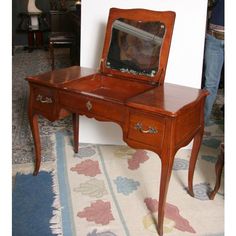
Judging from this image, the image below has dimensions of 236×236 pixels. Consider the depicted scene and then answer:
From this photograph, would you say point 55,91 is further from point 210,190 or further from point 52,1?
point 52,1

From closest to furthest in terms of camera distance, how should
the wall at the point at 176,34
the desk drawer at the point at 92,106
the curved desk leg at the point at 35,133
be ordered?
the desk drawer at the point at 92,106 → the curved desk leg at the point at 35,133 → the wall at the point at 176,34

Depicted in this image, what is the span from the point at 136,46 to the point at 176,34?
1.74 ft

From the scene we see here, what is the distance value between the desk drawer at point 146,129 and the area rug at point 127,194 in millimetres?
495

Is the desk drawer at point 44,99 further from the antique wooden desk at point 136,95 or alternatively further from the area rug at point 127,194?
the area rug at point 127,194

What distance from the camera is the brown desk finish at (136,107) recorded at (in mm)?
1447

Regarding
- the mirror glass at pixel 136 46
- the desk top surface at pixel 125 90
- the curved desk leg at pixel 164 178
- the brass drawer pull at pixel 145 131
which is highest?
the mirror glass at pixel 136 46

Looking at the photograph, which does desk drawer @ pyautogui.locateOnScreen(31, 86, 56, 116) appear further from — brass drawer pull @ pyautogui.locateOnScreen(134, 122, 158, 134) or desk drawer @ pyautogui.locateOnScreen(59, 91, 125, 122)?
brass drawer pull @ pyautogui.locateOnScreen(134, 122, 158, 134)

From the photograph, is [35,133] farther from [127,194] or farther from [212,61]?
[212,61]

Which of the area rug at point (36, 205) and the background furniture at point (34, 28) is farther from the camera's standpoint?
the background furniture at point (34, 28)

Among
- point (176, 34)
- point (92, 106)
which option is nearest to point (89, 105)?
point (92, 106)

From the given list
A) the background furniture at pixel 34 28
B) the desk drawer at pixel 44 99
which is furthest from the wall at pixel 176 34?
→ the background furniture at pixel 34 28

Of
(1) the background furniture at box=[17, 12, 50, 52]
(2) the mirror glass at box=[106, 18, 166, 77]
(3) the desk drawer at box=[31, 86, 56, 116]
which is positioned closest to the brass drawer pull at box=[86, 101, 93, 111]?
(3) the desk drawer at box=[31, 86, 56, 116]

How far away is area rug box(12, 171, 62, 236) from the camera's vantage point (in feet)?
5.41

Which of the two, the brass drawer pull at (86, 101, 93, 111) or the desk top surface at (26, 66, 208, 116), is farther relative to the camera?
the brass drawer pull at (86, 101, 93, 111)
